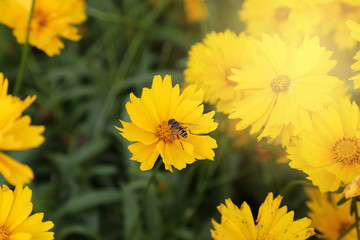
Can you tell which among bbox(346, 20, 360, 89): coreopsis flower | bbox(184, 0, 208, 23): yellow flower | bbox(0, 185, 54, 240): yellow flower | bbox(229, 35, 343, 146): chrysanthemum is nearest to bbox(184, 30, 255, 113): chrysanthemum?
bbox(229, 35, 343, 146): chrysanthemum

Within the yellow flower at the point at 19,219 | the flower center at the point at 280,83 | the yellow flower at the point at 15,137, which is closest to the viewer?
the yellow flower at the point at 15,137

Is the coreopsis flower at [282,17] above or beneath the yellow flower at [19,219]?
above

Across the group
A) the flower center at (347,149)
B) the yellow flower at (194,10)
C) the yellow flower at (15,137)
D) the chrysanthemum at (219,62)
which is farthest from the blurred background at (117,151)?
the yellow flower at (15,137)

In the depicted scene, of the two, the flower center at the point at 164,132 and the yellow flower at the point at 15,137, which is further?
the flower center at the point at 164,132

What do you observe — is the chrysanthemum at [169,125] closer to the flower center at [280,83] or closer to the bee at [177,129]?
the bee at [177,129]

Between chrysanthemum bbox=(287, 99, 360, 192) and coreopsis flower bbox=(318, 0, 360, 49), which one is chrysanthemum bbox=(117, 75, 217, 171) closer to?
chrysanthemum bbox=(287, 99, 360, 192)

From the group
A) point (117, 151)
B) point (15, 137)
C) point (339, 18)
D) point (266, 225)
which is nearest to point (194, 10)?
point (117, 151)
